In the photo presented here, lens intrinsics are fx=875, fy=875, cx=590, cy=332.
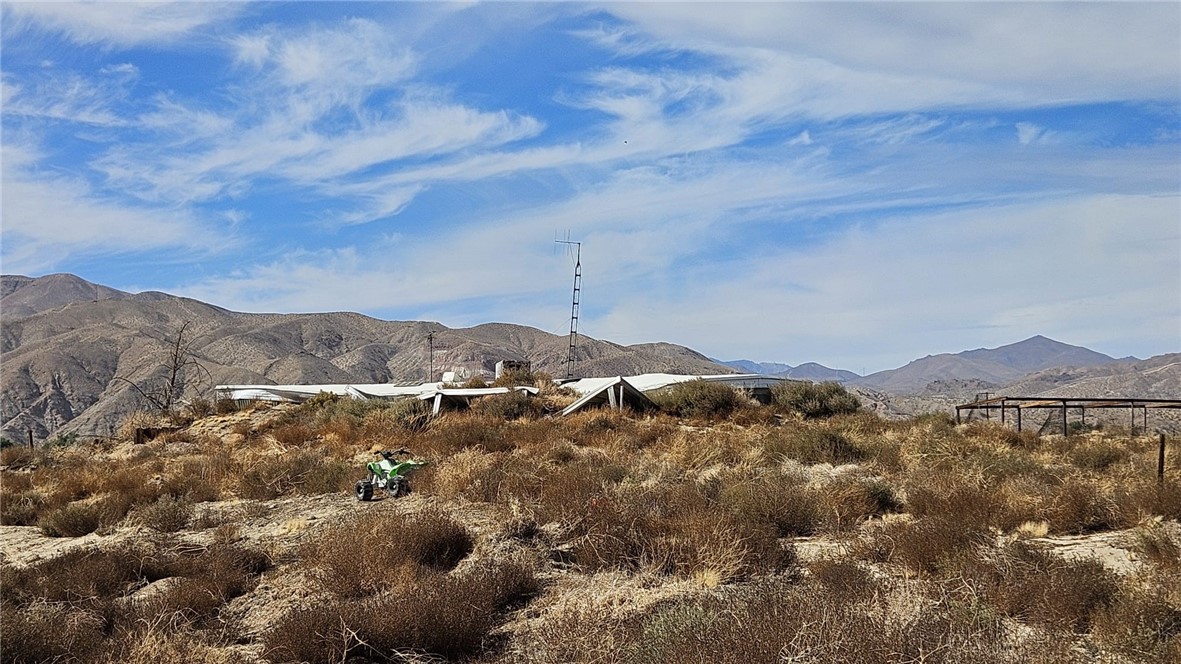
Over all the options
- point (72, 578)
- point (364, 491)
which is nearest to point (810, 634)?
point (72, 578)

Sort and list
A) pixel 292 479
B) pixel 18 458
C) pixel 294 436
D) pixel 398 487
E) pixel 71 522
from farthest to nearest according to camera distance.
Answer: pixel 18 458 < pixel 294 436 < pixel 292 479 < pixel 398 487 < pixel 71 522

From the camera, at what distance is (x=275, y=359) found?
123 meters

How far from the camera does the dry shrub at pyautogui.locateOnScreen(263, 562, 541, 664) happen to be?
6.50 m

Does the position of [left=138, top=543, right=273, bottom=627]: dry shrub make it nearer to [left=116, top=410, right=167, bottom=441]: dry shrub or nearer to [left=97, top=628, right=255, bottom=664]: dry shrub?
[left=97, top=628, right=255, bottom=664]: dry shrub

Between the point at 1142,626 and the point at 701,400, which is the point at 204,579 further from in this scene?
the point at 701,400

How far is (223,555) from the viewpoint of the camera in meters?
9.22

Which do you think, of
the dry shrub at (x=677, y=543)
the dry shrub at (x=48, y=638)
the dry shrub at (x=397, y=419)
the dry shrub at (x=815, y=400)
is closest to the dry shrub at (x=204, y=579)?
the dry shrub at (x=48, y=638)

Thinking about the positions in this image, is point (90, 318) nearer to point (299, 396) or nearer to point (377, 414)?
point (299, 396)

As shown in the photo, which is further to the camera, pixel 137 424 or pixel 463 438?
pixel 137 424

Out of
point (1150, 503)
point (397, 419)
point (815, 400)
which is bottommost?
point (1150, 503)

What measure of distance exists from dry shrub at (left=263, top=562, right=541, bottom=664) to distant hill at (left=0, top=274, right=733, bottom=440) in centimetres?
7652

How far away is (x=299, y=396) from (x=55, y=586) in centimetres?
2630

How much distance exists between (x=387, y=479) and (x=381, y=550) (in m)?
4.89

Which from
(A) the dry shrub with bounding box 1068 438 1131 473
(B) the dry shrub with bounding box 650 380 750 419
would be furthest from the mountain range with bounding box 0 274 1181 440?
(A) the dry shrub with bounding box 1068 438 1131 473
